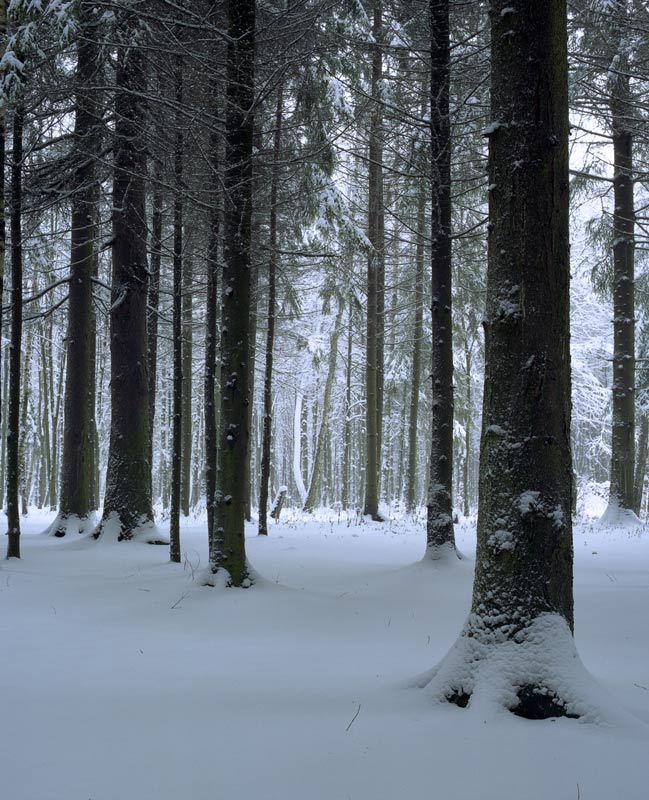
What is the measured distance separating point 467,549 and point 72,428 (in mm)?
7635

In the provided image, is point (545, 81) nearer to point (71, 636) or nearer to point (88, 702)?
point (88, 702)

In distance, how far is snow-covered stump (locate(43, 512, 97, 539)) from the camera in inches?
437

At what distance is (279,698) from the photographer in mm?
3457

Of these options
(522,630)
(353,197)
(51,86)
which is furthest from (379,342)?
(522,630)

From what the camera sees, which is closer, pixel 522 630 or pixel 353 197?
pixel 522 630

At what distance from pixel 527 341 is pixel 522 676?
1.76m

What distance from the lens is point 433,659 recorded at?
4.37 m

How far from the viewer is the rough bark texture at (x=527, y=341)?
3.21 meters

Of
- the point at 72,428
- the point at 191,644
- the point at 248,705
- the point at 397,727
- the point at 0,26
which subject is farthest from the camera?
the point at 72,428

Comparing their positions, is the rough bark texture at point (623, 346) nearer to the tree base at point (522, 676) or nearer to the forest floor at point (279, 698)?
the forest floor at point (279, 698)

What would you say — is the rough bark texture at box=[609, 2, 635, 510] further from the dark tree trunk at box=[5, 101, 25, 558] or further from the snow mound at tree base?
the dark tree trunk at box=[5, 101, 25, 558]

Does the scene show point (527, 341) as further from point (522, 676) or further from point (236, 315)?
point (236, 315)

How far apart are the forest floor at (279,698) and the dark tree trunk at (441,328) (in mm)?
953

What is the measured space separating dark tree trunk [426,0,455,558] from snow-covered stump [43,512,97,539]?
6659 mm
